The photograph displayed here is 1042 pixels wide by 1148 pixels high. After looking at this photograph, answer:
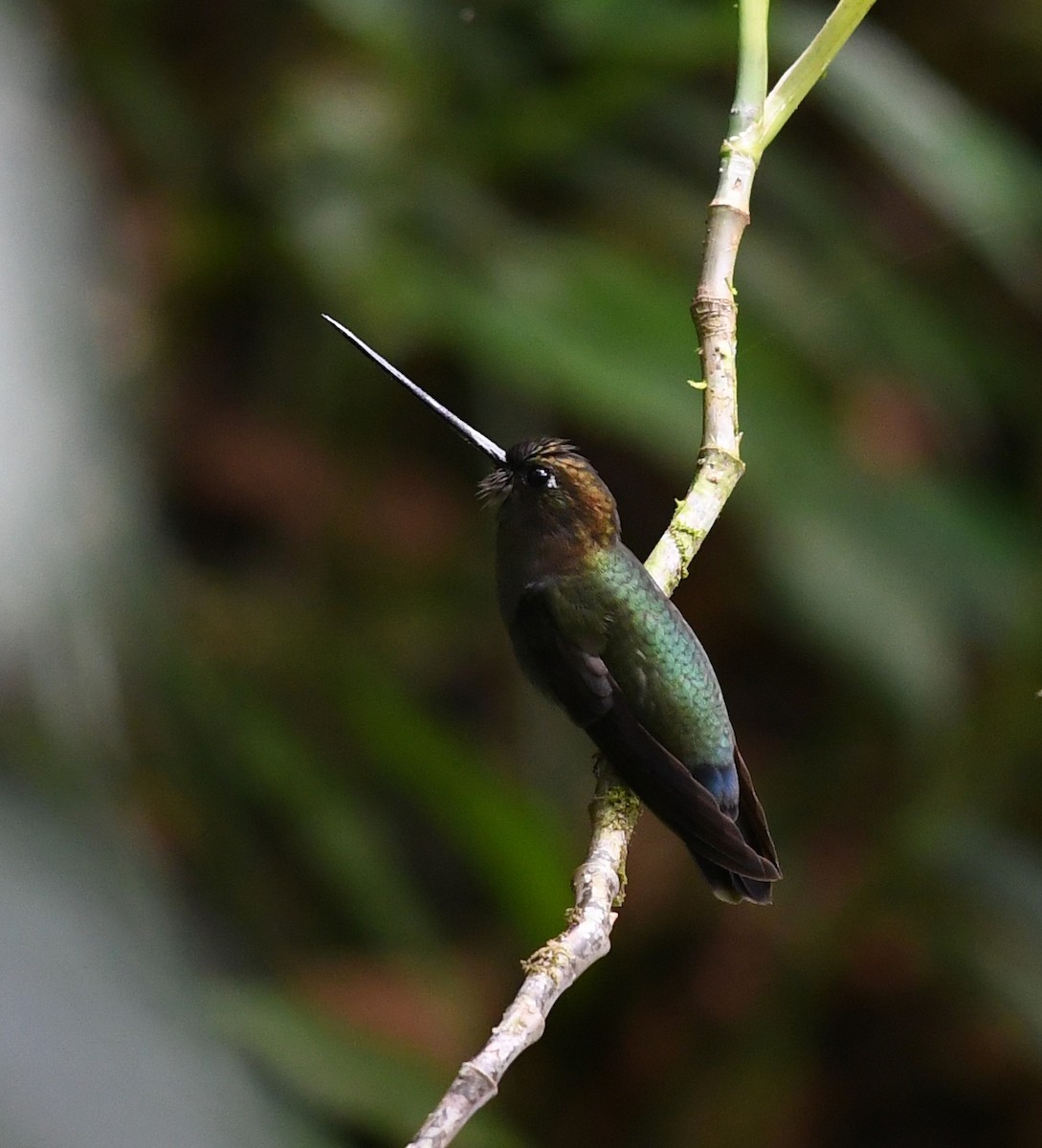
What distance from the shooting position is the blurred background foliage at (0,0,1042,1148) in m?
2.29

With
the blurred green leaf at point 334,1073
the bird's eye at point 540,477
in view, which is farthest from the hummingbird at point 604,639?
the blurred green leaf at point 334,1073

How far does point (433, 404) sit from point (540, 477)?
0.14 metres

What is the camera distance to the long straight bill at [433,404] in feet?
2.71

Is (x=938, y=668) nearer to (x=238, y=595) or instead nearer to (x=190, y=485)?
(x=238, y=595)

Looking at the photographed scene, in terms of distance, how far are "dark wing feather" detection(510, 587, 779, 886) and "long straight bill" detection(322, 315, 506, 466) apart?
0.10m

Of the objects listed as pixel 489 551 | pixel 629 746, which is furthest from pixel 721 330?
pixel 489 551

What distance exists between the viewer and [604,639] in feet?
3.34

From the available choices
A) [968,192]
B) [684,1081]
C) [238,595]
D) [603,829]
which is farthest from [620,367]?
[603,829]

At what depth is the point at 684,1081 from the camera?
2.63 meters

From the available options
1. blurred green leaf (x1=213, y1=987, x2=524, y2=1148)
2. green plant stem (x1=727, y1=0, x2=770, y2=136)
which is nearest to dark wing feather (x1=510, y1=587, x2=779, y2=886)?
green plant stem (x1=727, y1=0, x2=770, y2=136)

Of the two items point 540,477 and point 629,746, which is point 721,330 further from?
point 629,746

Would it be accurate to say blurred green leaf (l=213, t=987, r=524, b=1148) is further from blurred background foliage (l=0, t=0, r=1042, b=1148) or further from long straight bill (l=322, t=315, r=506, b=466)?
long straight bill (l=322, t=315, r=506, b=466)

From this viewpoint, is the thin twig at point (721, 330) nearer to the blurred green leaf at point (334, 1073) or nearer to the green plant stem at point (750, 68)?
the green plant stem at point (750, 68)

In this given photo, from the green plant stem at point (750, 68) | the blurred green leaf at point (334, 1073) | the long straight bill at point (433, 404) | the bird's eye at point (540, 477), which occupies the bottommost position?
the blurred green leaf at point (334, 1073)
